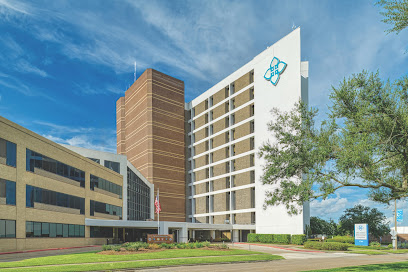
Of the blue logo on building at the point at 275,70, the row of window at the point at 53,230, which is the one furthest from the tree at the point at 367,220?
the row of window at the point at 53,230

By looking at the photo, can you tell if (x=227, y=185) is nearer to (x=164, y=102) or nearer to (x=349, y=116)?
(x=164, y=102)

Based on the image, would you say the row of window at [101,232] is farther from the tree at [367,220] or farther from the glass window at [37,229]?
the tree at [367,220]

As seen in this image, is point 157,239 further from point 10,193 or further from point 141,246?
point 10,193

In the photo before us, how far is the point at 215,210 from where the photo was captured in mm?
82938

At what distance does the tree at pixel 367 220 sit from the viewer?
70.7m

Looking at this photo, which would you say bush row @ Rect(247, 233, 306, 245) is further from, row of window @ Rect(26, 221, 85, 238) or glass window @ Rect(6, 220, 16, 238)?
glass window @ Rect(6, 220, 16, 238)

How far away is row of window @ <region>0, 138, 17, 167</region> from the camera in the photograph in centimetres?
3212

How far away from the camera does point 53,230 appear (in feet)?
132

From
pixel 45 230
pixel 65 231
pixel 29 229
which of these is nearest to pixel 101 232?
pixel 65 231

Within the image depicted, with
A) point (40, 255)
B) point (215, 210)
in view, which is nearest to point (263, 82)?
point (215, 210)

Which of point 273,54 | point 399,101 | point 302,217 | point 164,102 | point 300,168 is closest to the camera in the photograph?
point 399,101

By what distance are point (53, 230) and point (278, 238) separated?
1398 inches

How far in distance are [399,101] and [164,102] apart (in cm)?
7141

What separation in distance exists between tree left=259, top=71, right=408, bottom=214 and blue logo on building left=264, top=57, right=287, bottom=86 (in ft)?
A: 151
